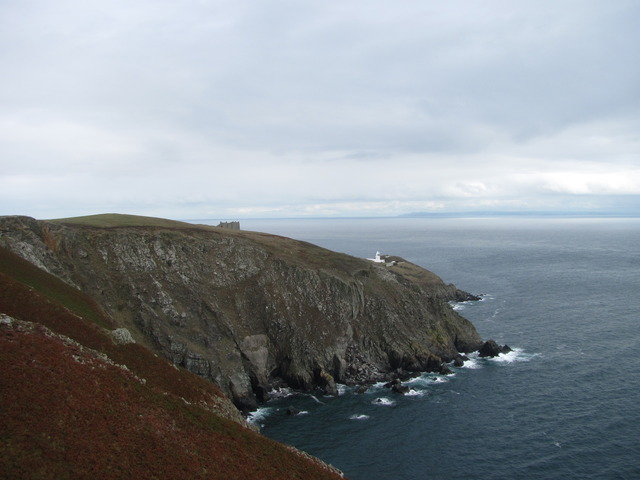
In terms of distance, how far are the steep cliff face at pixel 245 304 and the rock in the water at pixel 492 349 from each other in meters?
4.62

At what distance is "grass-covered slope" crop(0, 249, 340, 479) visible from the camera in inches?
808

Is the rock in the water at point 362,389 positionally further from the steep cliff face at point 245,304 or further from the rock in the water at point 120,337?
the rock in the water at point 120,337

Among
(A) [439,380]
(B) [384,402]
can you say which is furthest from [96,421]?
(A) [439,380]

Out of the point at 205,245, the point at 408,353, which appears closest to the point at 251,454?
the point at 408,353

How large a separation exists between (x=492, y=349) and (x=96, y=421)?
71466mm

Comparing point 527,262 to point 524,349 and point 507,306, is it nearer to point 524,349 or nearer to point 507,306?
point 507,306

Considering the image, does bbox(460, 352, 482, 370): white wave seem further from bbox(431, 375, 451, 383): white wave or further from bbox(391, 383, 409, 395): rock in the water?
bbox(391, 383, 409, 395): rock in the water

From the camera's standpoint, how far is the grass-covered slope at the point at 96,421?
808 inches

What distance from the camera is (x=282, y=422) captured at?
56.9 metres

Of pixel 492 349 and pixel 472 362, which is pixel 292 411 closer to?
pixel 472 362

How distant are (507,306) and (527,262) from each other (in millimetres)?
92031

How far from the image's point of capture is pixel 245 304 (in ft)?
252

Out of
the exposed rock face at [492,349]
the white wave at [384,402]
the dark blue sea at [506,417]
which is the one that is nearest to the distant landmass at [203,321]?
the exposed rock face at [492,349]

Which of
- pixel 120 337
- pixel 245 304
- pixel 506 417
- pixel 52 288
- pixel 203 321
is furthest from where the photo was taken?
pixel 245 304
